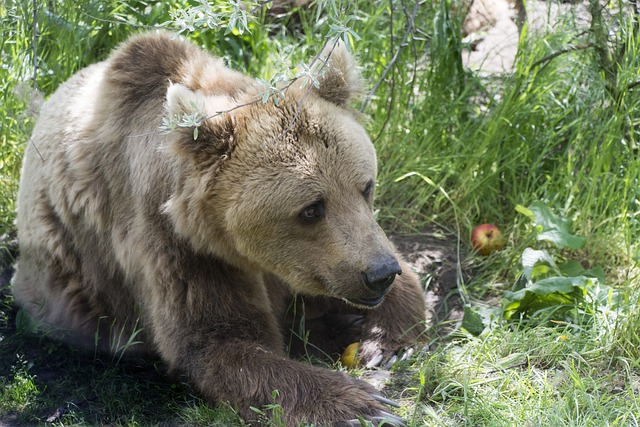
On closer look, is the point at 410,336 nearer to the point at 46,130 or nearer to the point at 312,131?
the point at 312,131

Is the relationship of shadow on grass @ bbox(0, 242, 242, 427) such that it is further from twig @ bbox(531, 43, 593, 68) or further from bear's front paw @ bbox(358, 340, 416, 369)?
twig @ bbox(531, 43, 593, 68)

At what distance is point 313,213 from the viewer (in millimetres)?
4055

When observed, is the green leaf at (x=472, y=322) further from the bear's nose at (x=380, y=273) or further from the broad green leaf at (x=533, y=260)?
the bear's nose at (x=380, y=273)

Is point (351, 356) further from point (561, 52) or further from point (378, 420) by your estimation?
point (561, 52)

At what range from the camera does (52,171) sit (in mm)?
4809

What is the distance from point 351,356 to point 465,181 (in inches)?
74.2

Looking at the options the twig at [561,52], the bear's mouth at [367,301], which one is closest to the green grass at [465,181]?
the twig at [561,52]

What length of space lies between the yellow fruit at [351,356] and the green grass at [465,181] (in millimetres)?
276

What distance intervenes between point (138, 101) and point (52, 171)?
0.78 metres

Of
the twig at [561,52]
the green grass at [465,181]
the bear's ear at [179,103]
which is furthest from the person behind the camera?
the twig at [561,52]

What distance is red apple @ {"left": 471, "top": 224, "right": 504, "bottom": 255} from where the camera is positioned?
5.79 meters

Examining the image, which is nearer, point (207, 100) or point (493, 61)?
point (207, 100)

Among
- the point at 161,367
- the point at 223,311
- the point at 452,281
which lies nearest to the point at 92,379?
the point at 161,367

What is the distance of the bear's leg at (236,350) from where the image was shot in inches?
157
